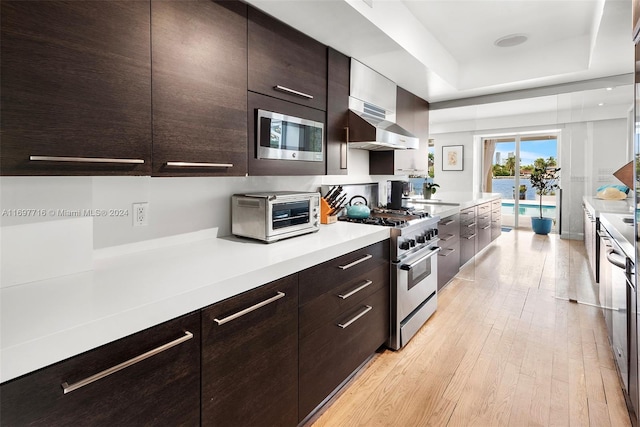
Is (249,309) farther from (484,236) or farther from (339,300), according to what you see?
(484,236)

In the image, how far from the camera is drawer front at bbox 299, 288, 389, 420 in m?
1.62

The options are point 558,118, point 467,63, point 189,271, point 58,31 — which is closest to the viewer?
point 58,31

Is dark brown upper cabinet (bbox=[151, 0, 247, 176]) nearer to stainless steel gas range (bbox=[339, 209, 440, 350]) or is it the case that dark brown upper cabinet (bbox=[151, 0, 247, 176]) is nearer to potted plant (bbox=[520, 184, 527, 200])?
stainless steel gas range (bbox=[339, 209, 440, 350])

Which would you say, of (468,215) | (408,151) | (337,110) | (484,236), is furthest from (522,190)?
(337,110)

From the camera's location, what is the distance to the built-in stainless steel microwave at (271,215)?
71.2 inches

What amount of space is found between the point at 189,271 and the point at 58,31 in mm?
878

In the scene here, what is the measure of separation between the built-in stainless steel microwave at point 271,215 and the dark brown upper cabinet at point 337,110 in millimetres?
490

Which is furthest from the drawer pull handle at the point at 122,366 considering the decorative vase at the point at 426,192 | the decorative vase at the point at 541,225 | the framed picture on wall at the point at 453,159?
the decorative vase at the point at 541,225

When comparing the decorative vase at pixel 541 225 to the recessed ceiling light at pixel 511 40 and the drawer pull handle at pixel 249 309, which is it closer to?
the recessed ceiling light at pixel 511 40

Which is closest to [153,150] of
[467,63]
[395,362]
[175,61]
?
[175,61]

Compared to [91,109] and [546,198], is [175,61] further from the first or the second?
[546,198]

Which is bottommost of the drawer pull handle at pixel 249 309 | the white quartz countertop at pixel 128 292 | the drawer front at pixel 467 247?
the drawer front at pixel 467 247

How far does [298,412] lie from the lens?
158cm

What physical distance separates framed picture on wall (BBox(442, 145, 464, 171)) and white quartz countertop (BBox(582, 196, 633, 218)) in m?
1.38
